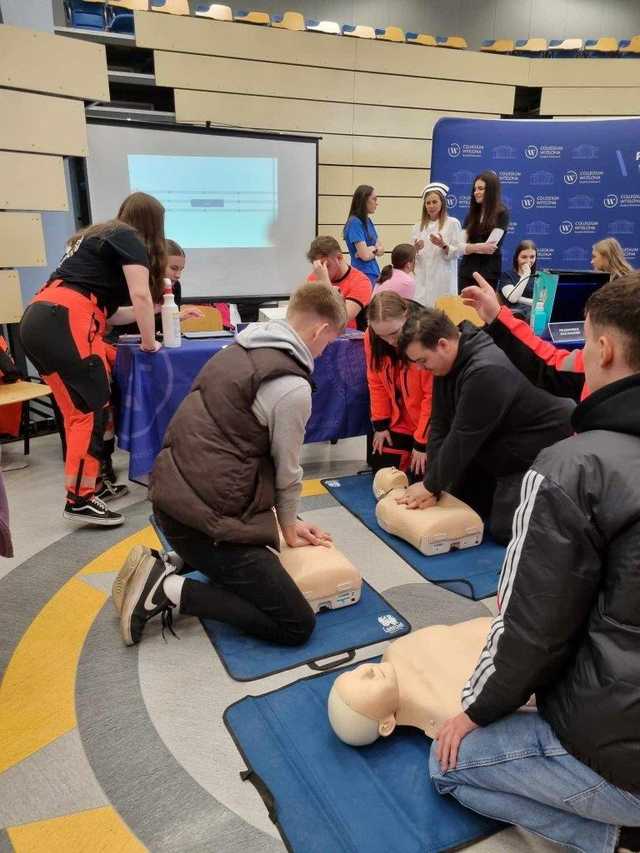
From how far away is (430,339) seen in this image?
2148 millimetres

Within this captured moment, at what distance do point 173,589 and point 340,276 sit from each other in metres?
2.16

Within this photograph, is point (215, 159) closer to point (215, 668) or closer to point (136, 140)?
point (136, 140)

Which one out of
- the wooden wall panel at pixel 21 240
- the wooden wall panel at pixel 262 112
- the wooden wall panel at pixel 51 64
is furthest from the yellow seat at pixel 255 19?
the wooden wall panel at pixel 21 240

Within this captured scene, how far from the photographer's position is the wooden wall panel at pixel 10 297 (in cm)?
358

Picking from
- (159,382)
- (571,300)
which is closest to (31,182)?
(159,382)

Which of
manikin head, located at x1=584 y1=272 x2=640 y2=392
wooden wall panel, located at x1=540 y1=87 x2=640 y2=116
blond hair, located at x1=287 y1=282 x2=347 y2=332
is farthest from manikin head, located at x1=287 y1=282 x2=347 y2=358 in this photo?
wooden wall panel, located at x1=540 y1=87 x2=640 y2=116

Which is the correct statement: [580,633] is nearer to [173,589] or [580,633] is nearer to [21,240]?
[173,589]

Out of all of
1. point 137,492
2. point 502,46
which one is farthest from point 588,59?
point 137,492

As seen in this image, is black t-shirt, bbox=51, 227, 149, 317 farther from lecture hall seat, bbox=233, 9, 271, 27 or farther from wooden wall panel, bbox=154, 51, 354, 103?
lecture hall seat, bbox=233, 9, 271, 27

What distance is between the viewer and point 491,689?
1091 mm

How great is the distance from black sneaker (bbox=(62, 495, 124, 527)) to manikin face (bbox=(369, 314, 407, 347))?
1.37 metres

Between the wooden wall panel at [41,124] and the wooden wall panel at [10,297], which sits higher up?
the wooden wall panel at [41,124]

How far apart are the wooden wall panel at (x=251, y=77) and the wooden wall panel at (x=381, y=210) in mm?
1003

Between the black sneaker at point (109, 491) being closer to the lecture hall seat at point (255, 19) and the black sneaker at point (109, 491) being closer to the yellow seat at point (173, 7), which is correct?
the yellow seat at point (173, 7)
